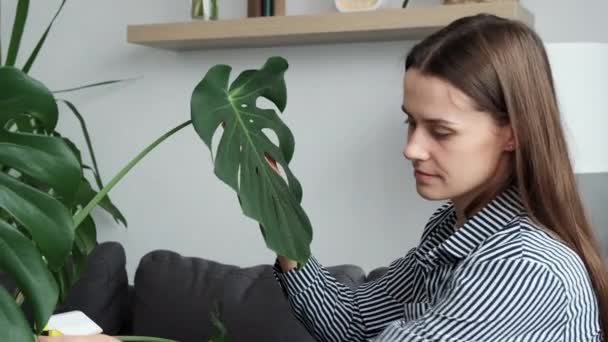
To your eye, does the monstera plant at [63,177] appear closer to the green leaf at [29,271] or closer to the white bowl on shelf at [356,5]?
the green leaf at [29,271]

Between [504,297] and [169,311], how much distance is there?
3.30 feet

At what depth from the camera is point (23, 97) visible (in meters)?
0.96

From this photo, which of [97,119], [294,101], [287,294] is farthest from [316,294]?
[97,119]

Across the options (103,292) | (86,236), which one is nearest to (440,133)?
(86,236)

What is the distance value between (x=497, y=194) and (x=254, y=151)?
342 millimetres

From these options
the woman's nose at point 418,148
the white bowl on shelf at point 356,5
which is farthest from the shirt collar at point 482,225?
the white bowl on shelf at point 356,5

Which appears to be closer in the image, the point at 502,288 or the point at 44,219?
the point at 44,219

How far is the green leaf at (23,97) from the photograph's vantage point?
946mm

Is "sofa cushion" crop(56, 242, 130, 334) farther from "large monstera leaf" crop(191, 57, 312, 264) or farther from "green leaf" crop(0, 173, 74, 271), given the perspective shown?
"green leaf" crop(0, 173, 74, 271)

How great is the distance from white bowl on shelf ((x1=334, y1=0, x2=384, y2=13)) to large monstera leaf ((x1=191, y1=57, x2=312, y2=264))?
32.8 inches


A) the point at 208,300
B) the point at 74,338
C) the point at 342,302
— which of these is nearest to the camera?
the point at 74,338

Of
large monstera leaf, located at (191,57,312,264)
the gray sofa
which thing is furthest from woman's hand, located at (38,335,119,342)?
the gray sofa

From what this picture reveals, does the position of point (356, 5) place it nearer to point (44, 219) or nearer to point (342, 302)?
point (342, 302)

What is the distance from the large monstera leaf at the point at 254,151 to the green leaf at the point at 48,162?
0.18m
